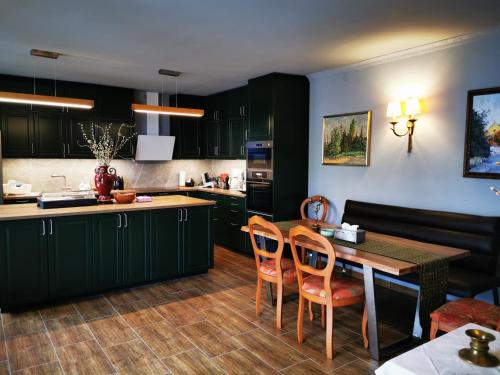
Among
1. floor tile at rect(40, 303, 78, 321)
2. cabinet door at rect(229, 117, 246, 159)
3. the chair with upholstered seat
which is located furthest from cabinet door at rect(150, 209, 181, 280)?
the chair with upholstered seat

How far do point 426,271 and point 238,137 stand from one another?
4.13 m

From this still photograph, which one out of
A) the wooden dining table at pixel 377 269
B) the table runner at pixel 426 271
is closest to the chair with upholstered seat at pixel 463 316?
the table runner at pixel 426 271

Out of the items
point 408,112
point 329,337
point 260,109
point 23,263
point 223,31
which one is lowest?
point 329,337

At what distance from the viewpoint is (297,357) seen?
2873mm

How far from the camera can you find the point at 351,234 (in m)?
3.19

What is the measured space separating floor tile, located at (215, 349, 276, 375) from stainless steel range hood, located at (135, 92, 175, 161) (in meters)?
4.52

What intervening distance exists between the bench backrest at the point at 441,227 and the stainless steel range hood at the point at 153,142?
3.64m

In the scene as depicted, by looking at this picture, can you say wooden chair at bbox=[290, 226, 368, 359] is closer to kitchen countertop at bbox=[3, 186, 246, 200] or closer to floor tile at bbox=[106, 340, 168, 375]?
floor tile at bbox=[106, 340, 168, 375]

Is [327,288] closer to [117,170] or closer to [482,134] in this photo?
[482,134]

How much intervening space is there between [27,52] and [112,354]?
3.45 m

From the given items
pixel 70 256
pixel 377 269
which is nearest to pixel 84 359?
pixel 70 256

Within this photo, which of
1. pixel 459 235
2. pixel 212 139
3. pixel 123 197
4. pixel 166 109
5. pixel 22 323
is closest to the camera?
pixel 22 323

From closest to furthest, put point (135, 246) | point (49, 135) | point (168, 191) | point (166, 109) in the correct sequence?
point (135, 246) < point (166, 109) < point (49, 135) < point (168, 191)

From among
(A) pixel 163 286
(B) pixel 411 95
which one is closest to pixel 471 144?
(B) pixel 411 95
